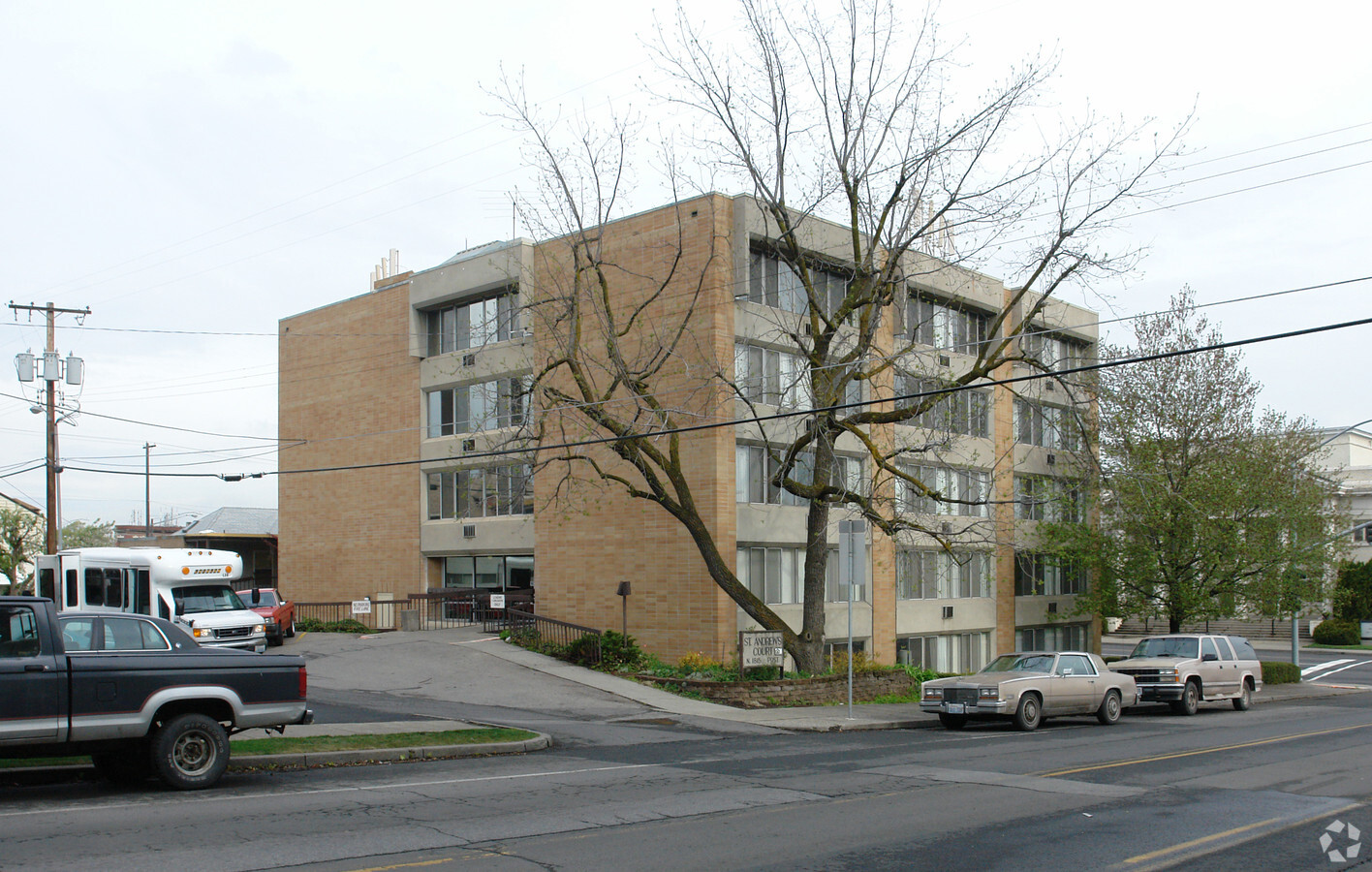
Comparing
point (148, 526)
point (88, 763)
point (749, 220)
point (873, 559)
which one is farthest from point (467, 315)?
point (148, 526)

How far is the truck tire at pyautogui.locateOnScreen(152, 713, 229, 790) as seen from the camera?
10586 millimetres

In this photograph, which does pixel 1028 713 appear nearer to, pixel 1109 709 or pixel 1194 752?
pixel 1109 709

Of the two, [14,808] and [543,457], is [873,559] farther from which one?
[14,808]

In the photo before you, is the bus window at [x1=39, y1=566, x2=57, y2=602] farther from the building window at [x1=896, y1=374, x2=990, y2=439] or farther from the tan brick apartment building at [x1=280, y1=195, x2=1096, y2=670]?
the building window at [x1=896, y1=374, x2=990, y2=439]

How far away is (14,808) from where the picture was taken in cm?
961

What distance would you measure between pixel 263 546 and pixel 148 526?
15.0 m

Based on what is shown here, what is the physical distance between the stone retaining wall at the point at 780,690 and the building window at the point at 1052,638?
15.7m

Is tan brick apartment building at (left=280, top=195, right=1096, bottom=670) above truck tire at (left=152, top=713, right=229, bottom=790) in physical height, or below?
above

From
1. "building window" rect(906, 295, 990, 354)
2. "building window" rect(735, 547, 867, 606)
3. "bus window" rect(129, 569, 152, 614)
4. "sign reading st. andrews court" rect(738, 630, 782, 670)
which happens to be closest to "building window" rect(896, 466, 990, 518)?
"building window" rect(735, 547, 867, 606)

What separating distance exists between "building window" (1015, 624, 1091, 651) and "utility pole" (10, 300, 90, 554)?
30.9m

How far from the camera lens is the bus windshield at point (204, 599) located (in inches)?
953

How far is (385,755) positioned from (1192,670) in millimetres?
18793

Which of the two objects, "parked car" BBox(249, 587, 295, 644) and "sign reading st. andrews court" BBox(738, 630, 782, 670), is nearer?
"sign reading st. andrews court" BBox(738, 630, 782, 670)

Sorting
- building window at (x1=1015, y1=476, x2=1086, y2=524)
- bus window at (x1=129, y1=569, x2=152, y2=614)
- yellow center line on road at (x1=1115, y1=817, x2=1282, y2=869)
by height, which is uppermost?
building window at (x1=1015, y1=476, x2=1086, y2=524)
